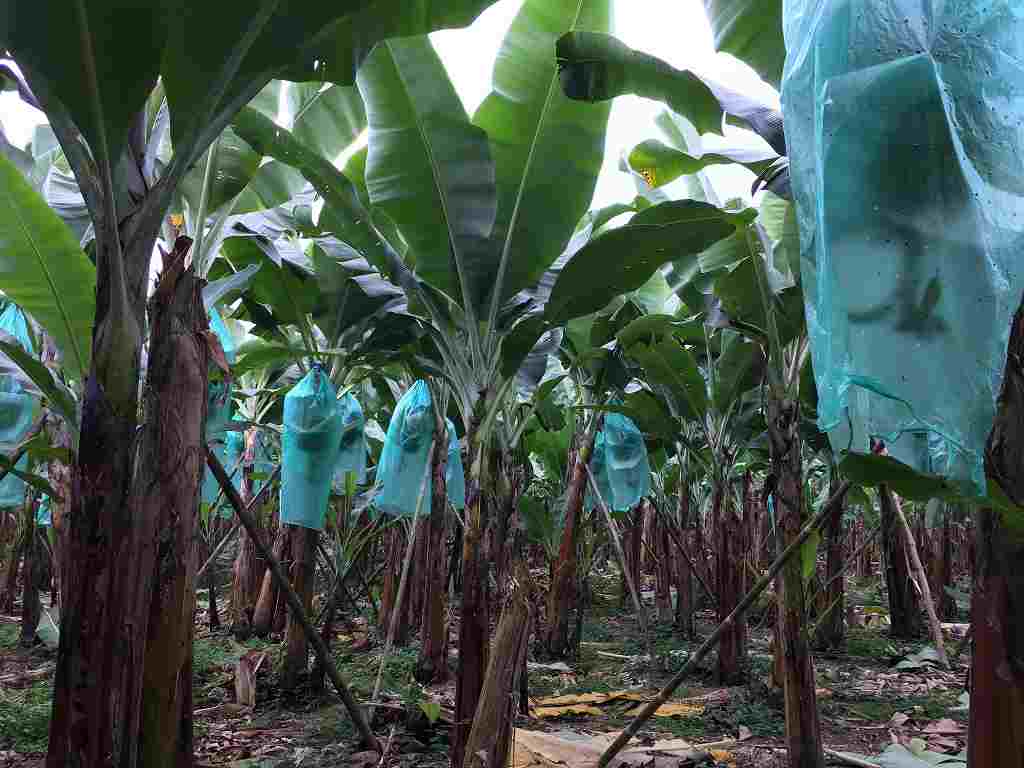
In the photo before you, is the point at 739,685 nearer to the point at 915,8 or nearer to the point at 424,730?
the point at 424,730

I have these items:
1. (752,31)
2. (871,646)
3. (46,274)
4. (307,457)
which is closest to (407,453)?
(307,457)

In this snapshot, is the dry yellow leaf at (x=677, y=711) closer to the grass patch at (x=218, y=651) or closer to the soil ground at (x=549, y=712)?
the soil ground at (x=549, y=712)

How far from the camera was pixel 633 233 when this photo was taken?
119 inches

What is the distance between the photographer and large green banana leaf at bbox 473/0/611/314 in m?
3.40

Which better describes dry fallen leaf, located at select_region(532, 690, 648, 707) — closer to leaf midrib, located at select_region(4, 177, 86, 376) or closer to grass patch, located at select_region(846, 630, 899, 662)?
grass patch, located at select_region(846, 630, 899, 662)

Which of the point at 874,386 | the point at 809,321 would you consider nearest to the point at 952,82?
the point at 809,321

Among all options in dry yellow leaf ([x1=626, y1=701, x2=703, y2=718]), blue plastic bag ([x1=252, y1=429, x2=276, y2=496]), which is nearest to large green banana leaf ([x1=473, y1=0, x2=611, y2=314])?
dry yellow leaf ([x1=626, y1=701, x2=703, y2=718])

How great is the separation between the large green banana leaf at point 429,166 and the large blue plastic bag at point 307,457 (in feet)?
4.06

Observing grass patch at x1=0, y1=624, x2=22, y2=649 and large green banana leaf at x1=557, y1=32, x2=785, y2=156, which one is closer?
large green banana leaf at x1=557, y1=32, x2=785, y2=156

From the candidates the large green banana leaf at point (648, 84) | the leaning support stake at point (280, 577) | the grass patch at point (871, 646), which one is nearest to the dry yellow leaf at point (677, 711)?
the leaning support stake at point (280, 577)

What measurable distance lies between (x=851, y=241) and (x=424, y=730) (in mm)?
3382

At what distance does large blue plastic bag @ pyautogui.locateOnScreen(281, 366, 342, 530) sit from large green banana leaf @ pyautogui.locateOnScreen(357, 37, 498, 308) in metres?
1.24

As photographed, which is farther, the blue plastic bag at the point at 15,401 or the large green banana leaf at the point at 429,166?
the blue plastic bag at the point at 15,401

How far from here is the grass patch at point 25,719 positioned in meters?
3.79
